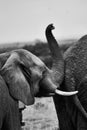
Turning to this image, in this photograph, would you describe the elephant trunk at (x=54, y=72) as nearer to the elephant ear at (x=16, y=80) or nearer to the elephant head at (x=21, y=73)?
the elephant head at (x=21, y=73)

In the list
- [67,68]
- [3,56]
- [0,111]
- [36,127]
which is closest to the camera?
[0,111]

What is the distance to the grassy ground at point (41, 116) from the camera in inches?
279

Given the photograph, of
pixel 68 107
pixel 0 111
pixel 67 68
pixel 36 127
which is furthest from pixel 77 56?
pixel 36 127

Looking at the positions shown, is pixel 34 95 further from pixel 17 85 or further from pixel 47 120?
pixel 47 120

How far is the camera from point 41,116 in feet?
25.1

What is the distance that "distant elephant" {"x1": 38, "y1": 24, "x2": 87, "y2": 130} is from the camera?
139 inches

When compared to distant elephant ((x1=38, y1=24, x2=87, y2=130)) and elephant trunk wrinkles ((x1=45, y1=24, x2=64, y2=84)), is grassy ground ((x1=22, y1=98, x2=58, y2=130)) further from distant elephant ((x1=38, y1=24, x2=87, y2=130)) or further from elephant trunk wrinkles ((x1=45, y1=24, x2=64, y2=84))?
elephant trunk wrinkles ((x1=45, y1=24, x2=64, y2=84))

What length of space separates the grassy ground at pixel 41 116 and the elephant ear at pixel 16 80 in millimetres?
3738

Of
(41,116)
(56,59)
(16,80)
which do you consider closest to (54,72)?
(56,59)

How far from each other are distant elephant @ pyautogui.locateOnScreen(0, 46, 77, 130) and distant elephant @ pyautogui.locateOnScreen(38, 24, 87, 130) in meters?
0.13

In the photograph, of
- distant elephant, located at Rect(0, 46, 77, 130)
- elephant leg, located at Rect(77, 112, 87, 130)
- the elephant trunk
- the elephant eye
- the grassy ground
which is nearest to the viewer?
distant elephant, located at Rect(0, 46, 77, 130)

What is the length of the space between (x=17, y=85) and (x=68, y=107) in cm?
65

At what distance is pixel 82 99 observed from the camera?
12.1 feet

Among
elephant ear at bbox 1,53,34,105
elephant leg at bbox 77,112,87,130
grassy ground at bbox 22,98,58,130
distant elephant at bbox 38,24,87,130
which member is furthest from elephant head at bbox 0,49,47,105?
grassy ground at bbox 22,98,58,130
